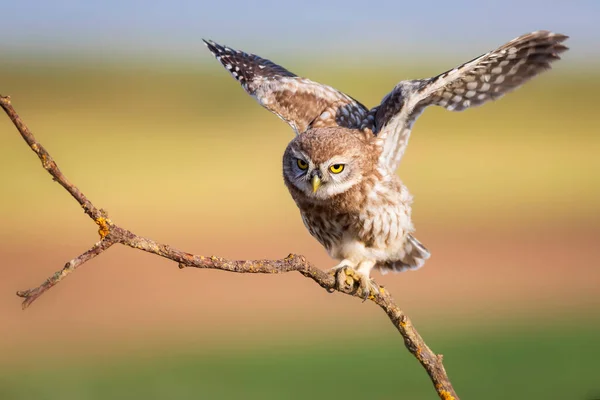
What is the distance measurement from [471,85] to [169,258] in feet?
8.64

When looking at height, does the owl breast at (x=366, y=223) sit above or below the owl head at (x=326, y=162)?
below

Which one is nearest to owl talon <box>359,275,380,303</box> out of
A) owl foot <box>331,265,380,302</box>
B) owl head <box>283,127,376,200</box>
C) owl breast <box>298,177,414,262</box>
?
owl foot <box>331,265,380,302</box>

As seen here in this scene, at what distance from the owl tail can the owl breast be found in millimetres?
211

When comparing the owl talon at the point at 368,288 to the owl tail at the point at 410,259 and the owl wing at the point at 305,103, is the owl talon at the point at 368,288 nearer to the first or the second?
the owl tail at the point at 410,259

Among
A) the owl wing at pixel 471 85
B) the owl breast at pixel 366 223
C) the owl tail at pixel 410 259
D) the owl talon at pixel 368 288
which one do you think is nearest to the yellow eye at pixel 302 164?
the owl breast at pixel 366 223

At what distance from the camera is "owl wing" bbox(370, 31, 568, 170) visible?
441 cm

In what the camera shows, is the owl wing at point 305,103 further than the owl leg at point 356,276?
Yes

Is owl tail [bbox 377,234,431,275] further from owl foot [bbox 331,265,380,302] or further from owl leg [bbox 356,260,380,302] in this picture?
owl foot [bbox 331,265,380,302]

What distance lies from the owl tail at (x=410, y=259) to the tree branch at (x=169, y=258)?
1.17 metres

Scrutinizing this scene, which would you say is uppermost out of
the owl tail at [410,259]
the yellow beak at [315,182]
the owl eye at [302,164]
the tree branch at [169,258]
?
the owl eye at [302,164]

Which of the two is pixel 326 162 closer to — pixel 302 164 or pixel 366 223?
pixel 302 164

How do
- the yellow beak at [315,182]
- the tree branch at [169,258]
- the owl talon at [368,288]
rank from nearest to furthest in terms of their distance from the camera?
the tree branch at [169,258]
the owl talon at [368,288]
the yellow beak at [315,182]

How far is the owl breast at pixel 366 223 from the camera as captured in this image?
4.49 metres

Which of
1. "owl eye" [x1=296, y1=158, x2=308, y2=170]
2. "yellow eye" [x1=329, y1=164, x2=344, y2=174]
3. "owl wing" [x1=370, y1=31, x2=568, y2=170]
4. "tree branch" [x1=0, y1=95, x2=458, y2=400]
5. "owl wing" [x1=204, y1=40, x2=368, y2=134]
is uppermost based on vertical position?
"owl wing" [x1=204, y1=40, x2=368, y2=134]
